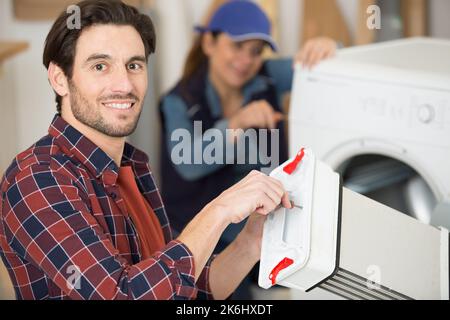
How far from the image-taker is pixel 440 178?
1645mm

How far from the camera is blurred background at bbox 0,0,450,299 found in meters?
2.58

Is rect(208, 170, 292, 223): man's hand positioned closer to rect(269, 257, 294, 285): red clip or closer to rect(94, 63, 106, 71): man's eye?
rect(269, 257, 294, 285): red clip

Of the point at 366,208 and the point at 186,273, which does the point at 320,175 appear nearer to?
the point at 366,208

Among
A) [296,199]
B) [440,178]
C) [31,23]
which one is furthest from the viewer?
[31,23]

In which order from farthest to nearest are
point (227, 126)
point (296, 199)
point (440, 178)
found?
point (227, 126) → point (440, 178) → point (296, 199)

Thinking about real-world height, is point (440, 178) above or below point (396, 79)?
below

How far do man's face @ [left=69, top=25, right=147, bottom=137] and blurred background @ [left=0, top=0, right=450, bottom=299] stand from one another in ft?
4.37

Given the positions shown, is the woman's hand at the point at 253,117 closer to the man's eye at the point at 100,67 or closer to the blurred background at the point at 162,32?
the blurred background at the point at 162,32

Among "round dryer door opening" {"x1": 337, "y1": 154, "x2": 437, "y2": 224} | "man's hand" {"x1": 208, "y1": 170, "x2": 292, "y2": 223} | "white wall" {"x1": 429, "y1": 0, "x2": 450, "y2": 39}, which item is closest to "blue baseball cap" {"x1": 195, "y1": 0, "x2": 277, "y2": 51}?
"round dryer door opening" {"x1": 337, "y1": 154, "x2": 437, "y2": 224}

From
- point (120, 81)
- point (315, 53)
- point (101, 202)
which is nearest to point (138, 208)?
point (101, 202)

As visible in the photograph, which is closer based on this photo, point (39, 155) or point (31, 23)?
point (39, 155)

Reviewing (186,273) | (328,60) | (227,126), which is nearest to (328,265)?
(186,273)
